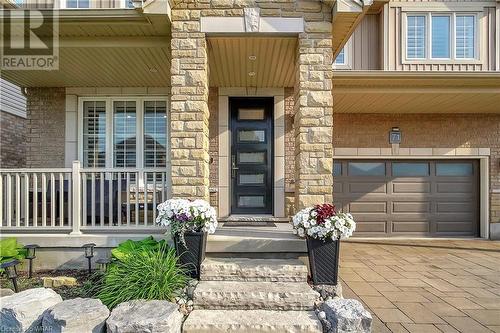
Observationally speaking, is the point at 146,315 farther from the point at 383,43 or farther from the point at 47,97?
the point at 383,43

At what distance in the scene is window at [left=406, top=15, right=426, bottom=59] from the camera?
669cm

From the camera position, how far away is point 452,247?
6234mm

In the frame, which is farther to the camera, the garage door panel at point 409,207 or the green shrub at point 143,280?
the garage door panel at point 409,207

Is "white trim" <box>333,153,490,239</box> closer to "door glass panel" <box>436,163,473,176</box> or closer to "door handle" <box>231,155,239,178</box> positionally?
"door glass panel" <box>436,163,473,176</box>

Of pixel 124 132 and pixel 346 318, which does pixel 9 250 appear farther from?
pixel 346 318

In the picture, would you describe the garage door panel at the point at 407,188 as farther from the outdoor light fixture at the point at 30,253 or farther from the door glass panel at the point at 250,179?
the outdoor light fixture at the point at 30,253

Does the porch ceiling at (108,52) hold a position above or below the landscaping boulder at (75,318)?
above

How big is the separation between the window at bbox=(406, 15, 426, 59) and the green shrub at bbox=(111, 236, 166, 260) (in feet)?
19.5

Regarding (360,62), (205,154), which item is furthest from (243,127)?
(360,62)

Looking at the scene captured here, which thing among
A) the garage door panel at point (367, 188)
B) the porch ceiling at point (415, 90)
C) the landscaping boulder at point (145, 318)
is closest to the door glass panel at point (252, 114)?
the porch ceiling at point (415, 90)

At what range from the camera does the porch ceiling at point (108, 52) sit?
12.8 feet

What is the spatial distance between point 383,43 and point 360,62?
1.77ft

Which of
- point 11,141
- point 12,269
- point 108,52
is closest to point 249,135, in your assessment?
point 108,52

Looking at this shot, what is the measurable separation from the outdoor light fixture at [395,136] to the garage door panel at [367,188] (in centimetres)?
95
